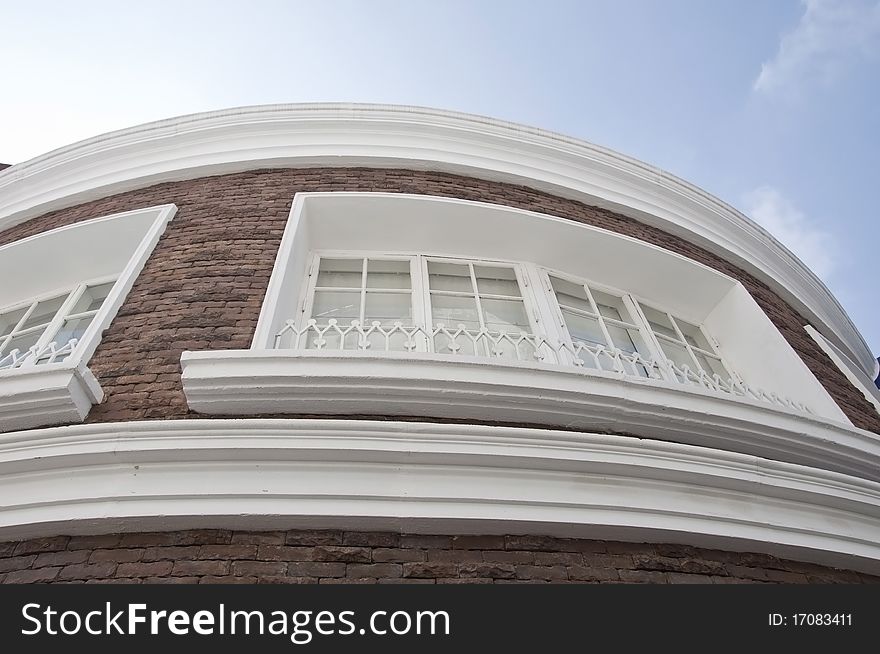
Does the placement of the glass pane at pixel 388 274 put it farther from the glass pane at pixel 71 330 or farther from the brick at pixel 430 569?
the brick at pixel 430 569

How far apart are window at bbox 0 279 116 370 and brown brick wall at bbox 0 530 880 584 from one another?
2336mm

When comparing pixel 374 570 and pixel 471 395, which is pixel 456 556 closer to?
pixel 374 570

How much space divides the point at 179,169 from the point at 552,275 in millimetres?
3895

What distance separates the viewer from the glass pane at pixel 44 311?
5.47 meters

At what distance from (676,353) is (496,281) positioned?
6.12 ft

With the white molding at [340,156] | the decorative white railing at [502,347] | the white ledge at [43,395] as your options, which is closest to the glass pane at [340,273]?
the decorative white railing at [502,347]

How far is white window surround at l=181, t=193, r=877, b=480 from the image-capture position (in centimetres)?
319

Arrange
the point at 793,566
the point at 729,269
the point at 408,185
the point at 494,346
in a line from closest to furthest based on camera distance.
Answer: the point at 793,566 → the point at 494,346 → the point at 408,185 → the point at 729,269

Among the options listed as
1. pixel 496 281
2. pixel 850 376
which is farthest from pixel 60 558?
pixel 850 376

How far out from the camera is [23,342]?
5.12 m

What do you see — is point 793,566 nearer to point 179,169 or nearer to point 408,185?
point 408,185

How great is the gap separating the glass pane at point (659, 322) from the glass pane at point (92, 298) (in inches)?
209

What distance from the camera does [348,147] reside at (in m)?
5.97

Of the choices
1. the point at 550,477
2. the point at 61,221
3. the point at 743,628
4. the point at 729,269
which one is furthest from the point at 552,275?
the point at 61,221
